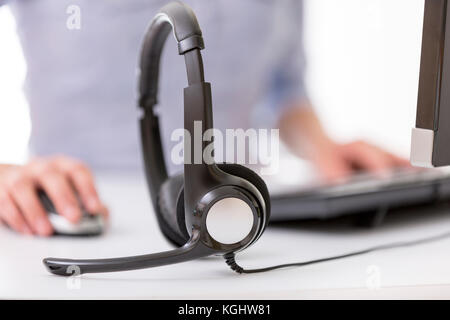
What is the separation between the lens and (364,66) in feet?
5.27

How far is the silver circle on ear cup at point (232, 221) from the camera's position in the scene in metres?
0.38

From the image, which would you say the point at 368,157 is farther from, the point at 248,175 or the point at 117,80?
the point at 117,80

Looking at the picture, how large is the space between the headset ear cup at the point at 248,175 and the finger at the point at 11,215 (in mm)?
255

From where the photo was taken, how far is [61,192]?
533 millimetres

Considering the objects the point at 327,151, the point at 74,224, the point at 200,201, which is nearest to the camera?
the point at 200,201

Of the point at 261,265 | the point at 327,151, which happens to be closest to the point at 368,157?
the point at 327,151

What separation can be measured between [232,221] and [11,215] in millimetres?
277

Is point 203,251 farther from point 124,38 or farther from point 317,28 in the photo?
point 317,28

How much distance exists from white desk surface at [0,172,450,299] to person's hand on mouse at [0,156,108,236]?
18 mm

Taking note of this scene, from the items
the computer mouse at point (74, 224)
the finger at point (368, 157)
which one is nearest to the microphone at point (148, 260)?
the computer mouse at point (74, 224)
